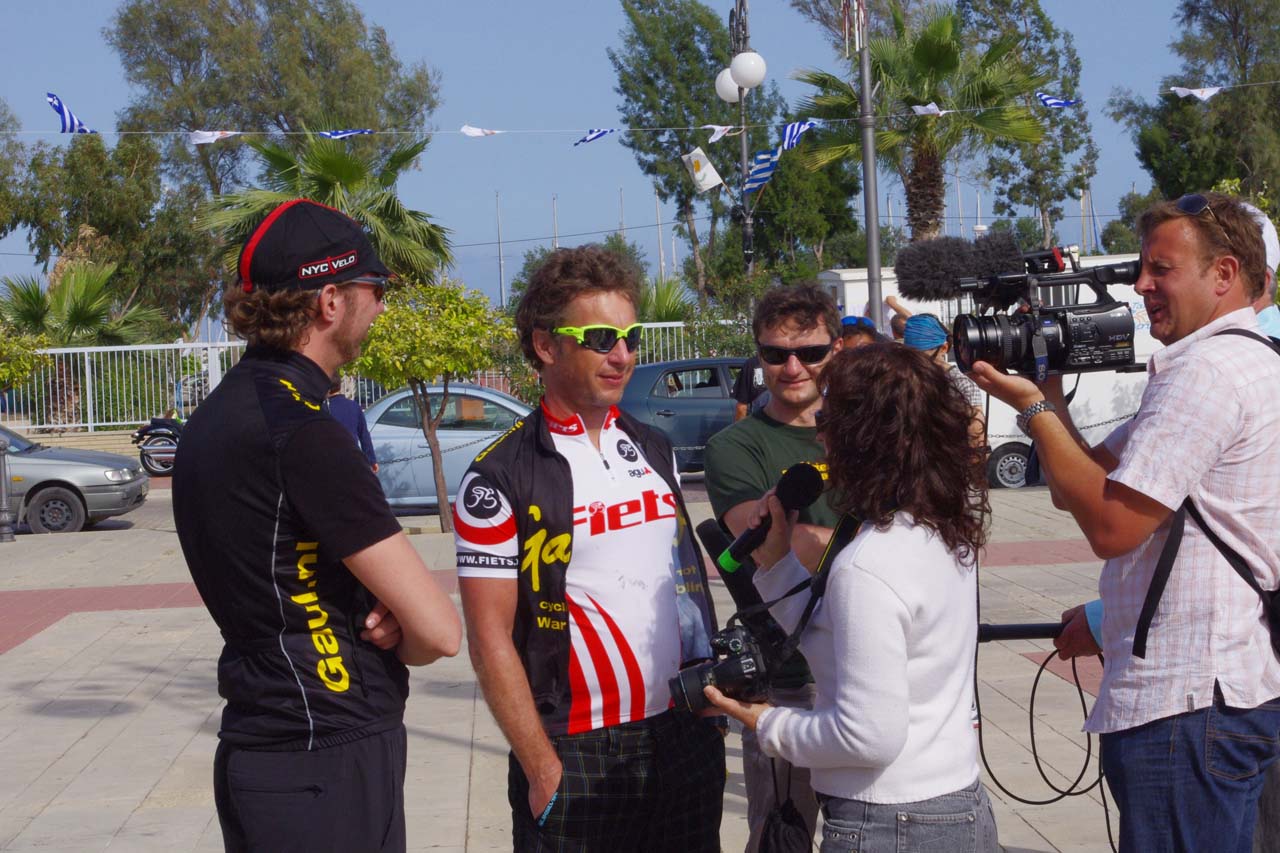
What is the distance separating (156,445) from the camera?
2094 cm

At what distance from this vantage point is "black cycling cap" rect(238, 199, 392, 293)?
94.1 inches

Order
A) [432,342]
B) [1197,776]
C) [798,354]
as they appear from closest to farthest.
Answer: [1197,776], [798,354], [432,342]

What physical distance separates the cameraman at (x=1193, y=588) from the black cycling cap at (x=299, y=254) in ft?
4.78

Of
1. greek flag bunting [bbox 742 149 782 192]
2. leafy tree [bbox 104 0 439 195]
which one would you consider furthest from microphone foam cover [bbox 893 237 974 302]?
leafy tree [bbox 104 0 439 195]

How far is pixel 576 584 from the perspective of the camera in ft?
9.13

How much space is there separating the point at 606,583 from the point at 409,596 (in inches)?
23.5

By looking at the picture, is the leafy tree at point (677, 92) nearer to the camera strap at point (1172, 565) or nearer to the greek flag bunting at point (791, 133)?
the greek flag bunting at point (791, 133)

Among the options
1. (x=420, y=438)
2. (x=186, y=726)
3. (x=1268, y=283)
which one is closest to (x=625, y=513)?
(x=1268, y=283)

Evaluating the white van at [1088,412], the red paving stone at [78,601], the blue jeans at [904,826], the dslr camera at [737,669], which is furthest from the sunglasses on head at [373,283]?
the white van at [1088,412]

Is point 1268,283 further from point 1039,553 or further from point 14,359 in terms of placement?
point 14,359

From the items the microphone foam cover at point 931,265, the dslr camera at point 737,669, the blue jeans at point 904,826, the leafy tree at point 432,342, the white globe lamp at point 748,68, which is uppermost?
the white globe lamp at point 748,68

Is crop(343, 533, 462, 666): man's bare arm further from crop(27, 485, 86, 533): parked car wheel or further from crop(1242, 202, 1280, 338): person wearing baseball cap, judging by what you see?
crop(27, 485, 86, 533): parked car wheel

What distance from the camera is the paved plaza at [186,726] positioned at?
16.0 ft

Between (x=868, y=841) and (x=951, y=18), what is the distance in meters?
18.2
